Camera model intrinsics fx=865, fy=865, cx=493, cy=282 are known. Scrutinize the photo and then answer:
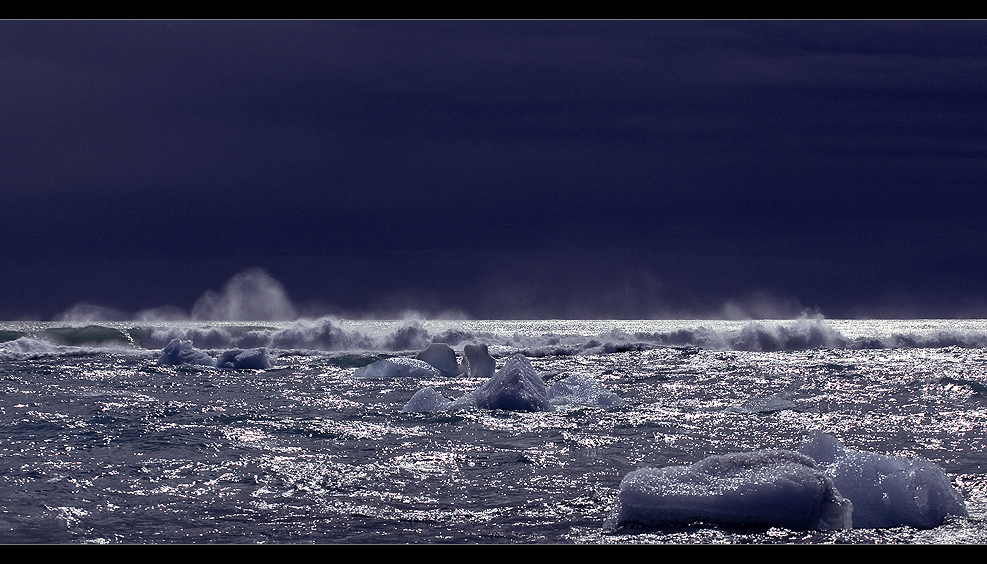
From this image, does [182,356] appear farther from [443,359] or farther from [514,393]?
[514,393]

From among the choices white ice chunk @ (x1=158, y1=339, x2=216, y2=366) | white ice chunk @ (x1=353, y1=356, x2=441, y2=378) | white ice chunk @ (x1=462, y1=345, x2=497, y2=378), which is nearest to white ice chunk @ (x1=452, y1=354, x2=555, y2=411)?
white ice chunk @ (x1=353, y1=356, x2=441, y2=378)

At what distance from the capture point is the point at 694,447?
9453 millimetres

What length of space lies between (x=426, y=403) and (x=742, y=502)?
24.4ft

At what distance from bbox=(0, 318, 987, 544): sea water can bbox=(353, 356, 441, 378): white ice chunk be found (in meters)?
0.19

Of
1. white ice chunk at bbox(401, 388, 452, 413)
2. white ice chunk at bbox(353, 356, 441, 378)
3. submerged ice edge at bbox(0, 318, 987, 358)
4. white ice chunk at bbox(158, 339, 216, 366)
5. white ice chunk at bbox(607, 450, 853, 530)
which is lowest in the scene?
white ice chunk at bbox(607, 450, 853, 530)

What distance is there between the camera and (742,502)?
5.97 metres

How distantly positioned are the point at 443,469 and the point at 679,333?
3158cm

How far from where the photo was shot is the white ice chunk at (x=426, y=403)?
41.9 feet

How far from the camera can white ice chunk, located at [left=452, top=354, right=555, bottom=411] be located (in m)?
12.8

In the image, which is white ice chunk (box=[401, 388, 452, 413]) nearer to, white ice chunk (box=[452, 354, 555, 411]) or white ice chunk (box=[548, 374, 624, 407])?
white ice chunk (box=[452, 354, 555, 411])

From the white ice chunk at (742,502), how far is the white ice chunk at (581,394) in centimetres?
704

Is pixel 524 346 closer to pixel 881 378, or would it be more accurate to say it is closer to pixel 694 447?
pixel 881 378

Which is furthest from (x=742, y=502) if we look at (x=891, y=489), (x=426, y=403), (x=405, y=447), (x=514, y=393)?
(x=426, y=403)
